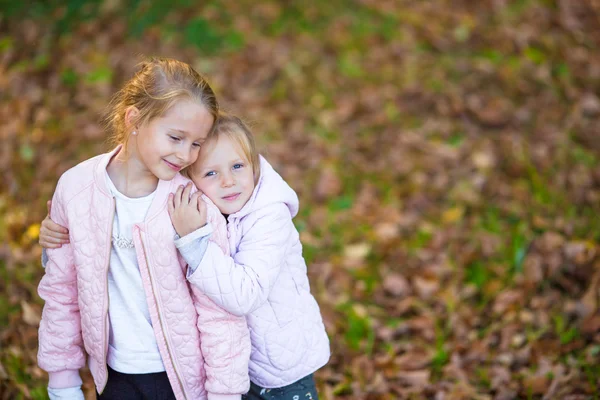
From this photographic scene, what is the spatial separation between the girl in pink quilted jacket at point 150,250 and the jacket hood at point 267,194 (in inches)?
4.6

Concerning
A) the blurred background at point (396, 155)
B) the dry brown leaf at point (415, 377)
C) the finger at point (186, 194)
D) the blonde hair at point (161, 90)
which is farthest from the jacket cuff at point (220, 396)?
the dry brown leaf at point (415, 377)

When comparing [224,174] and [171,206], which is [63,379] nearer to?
[171,206]

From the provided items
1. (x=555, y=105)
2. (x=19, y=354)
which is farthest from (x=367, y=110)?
(x=19, y=354)

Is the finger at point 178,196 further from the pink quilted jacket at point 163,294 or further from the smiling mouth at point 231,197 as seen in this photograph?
the smiling mouth at point 231,197

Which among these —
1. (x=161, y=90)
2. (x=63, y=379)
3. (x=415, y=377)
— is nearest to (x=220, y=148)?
(x=161, y=90)

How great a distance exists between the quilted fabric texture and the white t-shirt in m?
0.27

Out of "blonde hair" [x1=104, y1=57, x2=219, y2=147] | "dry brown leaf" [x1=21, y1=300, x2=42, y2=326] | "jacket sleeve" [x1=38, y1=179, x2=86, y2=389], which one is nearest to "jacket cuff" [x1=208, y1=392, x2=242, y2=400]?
"jacket sleeve" [x1=38, y1=179, x2=86, y2=389]

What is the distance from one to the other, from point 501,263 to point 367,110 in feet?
8.21

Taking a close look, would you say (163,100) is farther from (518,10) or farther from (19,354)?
(518,10)

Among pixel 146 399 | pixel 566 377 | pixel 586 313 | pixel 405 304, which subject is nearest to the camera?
pixel 146 399

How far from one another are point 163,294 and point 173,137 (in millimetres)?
538

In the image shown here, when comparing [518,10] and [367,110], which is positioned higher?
[518,10]

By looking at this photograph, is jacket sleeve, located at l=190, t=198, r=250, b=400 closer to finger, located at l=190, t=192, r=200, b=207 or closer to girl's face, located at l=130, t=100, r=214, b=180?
finger, located at l=190, t=192, r=200, b=207

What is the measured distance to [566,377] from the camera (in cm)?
348
